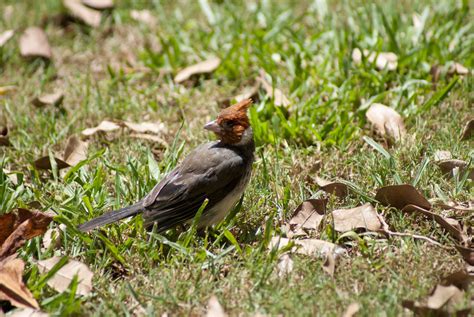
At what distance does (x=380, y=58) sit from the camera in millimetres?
5320

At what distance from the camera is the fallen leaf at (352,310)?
2.90 metres

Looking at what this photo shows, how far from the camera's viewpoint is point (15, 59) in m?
5.96

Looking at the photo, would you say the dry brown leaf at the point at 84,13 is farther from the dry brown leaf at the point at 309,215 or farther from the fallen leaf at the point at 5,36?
the dry brown leaf at the point at 309,215

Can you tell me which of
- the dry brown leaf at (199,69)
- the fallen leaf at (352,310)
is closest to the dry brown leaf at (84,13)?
the dry brown leaf at (199,69)

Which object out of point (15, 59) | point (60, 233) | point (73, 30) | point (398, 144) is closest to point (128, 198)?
point (60, 233)

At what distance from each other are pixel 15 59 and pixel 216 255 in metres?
3.26

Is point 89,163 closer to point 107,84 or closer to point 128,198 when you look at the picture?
point 128,198

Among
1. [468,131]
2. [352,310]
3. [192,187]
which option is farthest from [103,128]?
[352,310]

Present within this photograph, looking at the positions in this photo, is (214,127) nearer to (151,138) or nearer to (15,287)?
(151,138)

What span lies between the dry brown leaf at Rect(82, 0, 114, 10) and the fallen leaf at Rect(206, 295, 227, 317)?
4.14 m

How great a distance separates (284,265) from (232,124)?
3.18ft

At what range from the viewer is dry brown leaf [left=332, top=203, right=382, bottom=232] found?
11.9 feet

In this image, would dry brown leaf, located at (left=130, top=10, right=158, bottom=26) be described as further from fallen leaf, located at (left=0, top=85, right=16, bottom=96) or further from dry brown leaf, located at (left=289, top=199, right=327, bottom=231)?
dry brown leaf, located at (left=289, top=199, right=327, bottom=231)

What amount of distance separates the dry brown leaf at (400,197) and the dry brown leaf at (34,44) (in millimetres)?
3349
